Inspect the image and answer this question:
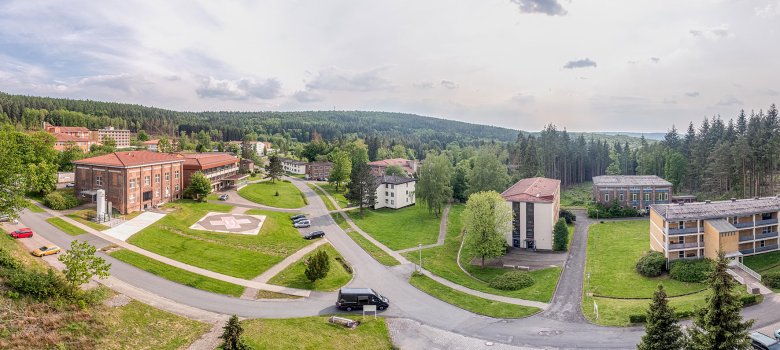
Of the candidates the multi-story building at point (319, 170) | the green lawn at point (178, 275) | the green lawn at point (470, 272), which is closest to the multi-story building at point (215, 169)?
the multi-story building at point (319, 170)

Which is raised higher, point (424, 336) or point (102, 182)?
point (102, 182)

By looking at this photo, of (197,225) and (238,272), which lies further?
(197,225)

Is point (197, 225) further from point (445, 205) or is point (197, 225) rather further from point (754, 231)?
point (754, 231)

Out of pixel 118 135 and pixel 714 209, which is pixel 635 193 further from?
pixel 118 135

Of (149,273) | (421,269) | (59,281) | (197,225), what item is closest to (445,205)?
(421,269)

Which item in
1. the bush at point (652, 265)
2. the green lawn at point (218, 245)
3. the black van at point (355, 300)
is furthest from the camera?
the bush at point (652, 265)

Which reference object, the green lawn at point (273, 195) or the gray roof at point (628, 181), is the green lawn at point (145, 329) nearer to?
the green lawn at point (273, 195)
